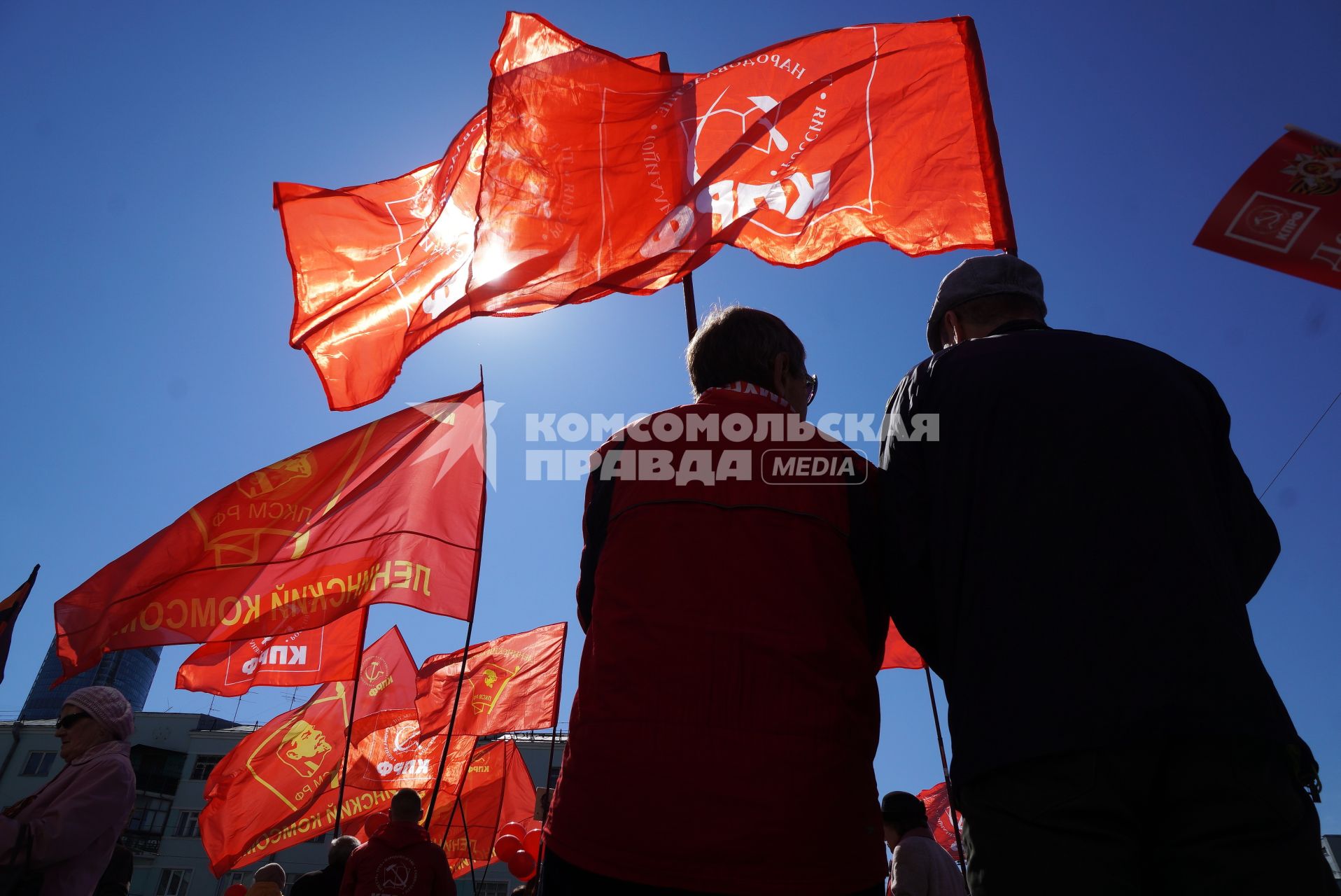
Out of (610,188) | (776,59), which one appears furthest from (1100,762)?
(776,59)

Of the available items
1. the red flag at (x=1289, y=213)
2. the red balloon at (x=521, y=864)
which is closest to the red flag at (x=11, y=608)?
the red balloon at (x=521, y=864)

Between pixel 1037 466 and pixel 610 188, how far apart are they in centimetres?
332

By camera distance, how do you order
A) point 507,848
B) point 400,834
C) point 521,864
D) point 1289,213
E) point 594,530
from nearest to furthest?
point 594,530 → point 1289,213 → point 400,834 → point 521,864 → point 507,848

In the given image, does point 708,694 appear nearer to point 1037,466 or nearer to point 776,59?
point 1037,466

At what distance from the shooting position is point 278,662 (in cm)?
974

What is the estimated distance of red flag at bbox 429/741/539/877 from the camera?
488 inches

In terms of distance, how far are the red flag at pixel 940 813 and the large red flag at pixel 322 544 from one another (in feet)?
36.7

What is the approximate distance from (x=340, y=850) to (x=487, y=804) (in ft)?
18.7

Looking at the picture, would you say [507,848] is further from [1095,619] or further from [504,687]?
[1095,619]

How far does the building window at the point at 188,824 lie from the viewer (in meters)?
43.7

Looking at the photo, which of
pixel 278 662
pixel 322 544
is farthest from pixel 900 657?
pixel 278 662

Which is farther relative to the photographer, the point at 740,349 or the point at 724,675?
the point at 740,349

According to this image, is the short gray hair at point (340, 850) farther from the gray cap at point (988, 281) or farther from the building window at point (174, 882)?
the building window at point (174, 882)

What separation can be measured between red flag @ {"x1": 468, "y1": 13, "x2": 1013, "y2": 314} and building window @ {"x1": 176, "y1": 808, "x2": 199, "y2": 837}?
161ft
